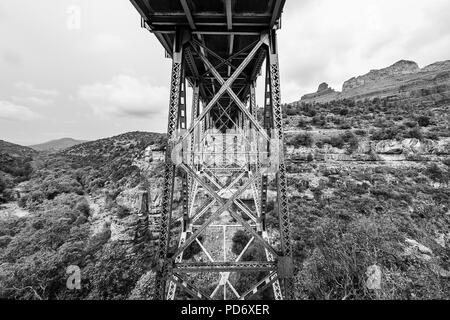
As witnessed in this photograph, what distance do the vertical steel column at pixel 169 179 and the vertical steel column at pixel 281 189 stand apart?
6.07 ft

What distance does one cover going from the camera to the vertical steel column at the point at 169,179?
350cm

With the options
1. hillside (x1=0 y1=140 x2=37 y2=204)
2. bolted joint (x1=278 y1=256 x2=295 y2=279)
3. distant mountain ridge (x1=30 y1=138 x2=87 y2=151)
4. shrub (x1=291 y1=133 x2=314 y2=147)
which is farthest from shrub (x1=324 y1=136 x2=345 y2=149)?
distant mountain ridge (x1=30 y1=138 x2=87 y2=151)

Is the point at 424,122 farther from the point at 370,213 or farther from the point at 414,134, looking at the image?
the point at 370,213

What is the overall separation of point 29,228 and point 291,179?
2345cm

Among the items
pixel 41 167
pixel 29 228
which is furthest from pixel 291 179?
pixel 41 167

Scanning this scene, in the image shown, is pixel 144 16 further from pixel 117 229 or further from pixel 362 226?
pixel 117 229

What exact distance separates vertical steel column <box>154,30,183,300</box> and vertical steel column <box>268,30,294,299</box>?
1.85 metres

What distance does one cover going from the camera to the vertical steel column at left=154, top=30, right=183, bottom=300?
350 cm

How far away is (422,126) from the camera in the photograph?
23031 mm

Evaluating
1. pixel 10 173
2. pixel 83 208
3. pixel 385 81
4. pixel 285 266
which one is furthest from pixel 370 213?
pixel 385 81

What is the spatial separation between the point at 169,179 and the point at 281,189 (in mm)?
2084

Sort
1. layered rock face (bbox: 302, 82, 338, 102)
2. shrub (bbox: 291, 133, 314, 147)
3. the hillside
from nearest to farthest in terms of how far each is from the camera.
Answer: the hillside, shrub (bbox: 291, 133, 314, 147), layered rock face (bbox: 302, 82, 338, 102)

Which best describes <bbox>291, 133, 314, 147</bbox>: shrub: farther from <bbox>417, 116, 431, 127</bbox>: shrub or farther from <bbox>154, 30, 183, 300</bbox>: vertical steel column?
<bbox>154, 30, 183, 300</bbox>: vertical steel column

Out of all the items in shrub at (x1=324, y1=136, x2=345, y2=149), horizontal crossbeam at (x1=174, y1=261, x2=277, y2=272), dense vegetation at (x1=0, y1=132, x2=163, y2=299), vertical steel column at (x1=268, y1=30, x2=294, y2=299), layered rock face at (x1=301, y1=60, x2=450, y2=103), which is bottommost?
dense vegetation at (x1=0, y1=132, x2=163, y2=299)
